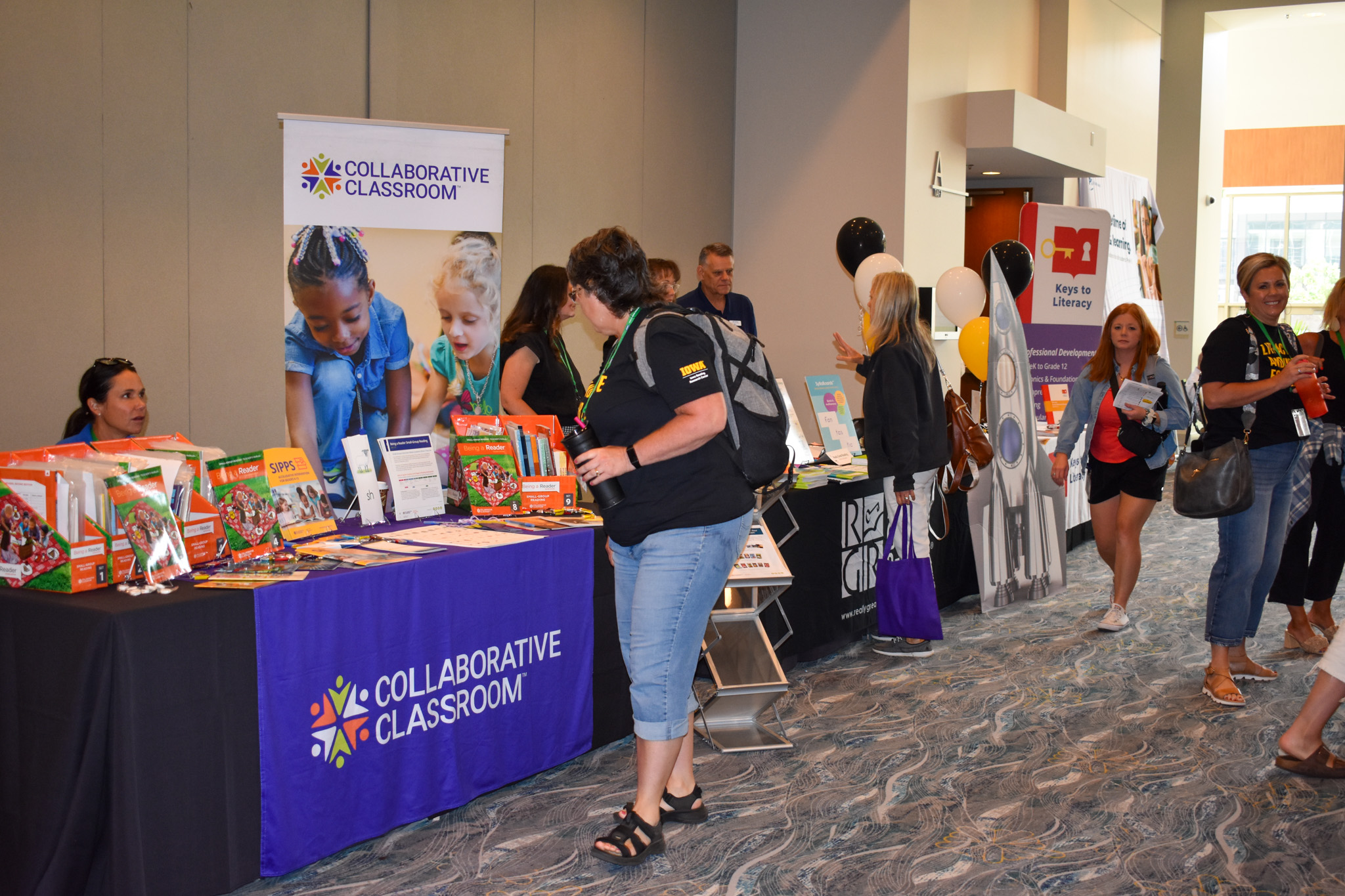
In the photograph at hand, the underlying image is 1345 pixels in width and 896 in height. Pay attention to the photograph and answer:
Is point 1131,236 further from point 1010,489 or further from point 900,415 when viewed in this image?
point 900,415

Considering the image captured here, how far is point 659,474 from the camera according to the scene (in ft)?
7.38

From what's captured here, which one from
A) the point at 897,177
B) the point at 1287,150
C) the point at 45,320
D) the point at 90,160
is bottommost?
the point at 45,320

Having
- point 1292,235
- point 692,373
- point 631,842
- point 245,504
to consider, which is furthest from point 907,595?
point 1292,235

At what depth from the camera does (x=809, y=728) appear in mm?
3383

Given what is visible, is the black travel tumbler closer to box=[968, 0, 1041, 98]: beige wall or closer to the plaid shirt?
the plaid shirt

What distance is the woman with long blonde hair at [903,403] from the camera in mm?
4016

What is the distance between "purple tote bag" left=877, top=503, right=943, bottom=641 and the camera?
13.7 feet

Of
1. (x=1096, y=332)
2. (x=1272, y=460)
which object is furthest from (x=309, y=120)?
(x=1096, y=332)

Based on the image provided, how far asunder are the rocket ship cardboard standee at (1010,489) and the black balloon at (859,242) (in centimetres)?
86

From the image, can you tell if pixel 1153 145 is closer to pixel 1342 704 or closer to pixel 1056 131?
pixel 1056 131

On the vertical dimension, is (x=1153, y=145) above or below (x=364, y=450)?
above

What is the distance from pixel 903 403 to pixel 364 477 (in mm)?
2036

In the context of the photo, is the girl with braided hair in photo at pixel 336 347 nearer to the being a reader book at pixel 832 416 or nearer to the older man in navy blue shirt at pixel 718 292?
the older man in navy blue shirt at pixel 718 292

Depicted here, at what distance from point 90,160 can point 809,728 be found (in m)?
3.27
